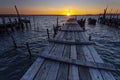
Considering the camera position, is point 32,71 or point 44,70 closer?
point 32,71

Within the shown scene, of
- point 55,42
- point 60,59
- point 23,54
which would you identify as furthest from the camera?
point 23,54

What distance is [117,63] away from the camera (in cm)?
1130

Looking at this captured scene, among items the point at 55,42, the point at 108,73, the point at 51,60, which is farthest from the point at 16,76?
the point at 108,73

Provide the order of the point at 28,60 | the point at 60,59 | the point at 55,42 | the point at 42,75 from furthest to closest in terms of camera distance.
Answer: the point at 28,60 < the point at 55,42 < the point at 60,59 < the point at 42,75

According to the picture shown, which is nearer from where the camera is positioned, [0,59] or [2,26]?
[0,59]

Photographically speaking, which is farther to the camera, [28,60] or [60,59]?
[28,60]

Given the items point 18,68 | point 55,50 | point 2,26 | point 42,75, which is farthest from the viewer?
point 2,26

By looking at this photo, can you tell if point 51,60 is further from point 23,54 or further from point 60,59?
point 23,54

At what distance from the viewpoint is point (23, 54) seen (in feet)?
48.4

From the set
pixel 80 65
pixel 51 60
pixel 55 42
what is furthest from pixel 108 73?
pixel 55 42

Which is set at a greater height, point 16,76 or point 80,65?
point 80,65

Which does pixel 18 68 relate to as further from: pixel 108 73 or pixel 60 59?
pixel 108 73

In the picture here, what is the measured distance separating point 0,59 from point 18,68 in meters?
3.64

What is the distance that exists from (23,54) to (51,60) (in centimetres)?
1046
